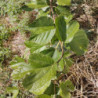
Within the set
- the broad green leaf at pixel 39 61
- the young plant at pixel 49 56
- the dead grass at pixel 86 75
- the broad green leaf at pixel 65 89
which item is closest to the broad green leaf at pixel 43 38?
the young plant at pixel 49 56

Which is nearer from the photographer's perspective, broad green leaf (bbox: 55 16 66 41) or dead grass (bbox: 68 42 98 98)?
broad green leaf (bbox: 55 16 66 41)

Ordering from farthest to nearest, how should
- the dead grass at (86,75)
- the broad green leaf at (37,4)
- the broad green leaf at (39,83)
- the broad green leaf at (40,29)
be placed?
the dead grass at (86,75) → the broad green leaf at (37,4) → the broad green leaf at (40,29) → the broad green leaf at (39,83)

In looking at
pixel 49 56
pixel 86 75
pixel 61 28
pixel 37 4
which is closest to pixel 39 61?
pixel 49 56

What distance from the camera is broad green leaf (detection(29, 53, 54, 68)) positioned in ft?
2.04

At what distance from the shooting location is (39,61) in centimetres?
64

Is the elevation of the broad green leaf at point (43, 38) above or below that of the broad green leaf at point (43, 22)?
below

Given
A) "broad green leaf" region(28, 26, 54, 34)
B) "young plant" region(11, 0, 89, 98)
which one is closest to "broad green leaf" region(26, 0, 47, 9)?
"young plant" region(11, 0, 89, 98)

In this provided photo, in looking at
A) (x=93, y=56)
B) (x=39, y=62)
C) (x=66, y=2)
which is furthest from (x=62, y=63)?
(x=93, y=56)

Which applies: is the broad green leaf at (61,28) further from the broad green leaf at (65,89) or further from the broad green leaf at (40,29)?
the broad green leaf at (65,89)

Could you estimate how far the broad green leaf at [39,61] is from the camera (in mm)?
623

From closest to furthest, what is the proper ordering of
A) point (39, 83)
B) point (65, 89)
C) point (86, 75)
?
point (39, 83)
point (65, 89)
point (86, 75)

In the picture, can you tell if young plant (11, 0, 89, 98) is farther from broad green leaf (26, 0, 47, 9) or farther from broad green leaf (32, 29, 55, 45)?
broad green leaf (26, 0, 47, 9)

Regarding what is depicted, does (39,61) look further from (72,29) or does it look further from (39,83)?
(72,29)

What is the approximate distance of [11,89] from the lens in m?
1.38
